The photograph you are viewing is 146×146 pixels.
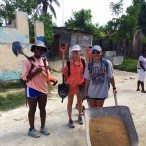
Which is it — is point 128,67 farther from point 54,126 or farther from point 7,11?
point 54,126

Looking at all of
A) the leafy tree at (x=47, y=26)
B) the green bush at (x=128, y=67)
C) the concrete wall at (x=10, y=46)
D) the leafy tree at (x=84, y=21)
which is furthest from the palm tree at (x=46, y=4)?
the concrete wall at (x=10, y=46)

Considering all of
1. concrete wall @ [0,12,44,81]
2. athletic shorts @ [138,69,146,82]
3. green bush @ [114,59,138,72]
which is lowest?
green bush @ [114,59,138,72]

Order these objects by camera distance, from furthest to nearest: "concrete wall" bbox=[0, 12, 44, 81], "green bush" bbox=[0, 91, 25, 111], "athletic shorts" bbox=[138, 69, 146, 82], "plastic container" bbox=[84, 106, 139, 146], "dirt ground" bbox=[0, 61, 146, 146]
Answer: "concrete wall" bbox=[0, 12, 44, 81]
"athletic shorts" bbox=[138, 69, 146, 82]
"green bush" bbox=[0, 91, 25, 111]
"dirt ground" bbox=[0, 61, 146, 146]
"plastic container" bbox=[84, 106, 139, 146]

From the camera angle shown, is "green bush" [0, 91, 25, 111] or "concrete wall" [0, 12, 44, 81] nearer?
"green bush" [0, 91, 25, 111]

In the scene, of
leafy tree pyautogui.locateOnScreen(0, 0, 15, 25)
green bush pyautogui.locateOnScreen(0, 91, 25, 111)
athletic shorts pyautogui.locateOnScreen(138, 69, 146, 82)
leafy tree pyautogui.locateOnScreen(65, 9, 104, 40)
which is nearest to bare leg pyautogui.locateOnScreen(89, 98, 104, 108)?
green bush pyautogui.locateOnScreen(0, 91, 25, 111)

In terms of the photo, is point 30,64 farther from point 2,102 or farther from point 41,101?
point 2,102

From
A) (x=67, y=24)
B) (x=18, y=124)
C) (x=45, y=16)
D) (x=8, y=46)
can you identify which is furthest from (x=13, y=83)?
(x=67, y=24)

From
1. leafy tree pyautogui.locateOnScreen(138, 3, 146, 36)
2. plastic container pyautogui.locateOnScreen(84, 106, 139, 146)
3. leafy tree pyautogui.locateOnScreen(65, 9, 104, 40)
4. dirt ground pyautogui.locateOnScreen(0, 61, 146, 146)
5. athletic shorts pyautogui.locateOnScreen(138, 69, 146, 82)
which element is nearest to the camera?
plastic container pyautogui.locateOnScreen(84, 106, 139, 146)

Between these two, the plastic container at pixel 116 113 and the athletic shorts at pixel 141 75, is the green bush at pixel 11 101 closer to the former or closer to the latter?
the plastic container at pixel 116 113

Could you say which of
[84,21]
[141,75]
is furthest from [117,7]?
[141,75]

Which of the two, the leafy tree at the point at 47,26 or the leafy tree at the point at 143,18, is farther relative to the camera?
the leafy tree at the point at 143,18

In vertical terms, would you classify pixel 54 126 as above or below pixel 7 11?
below

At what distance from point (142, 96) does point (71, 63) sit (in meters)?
4.27

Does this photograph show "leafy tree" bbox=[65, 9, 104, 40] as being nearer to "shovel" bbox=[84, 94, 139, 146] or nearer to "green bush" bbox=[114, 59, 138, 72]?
"green bush" bbox=[114, 59, 138, 72]
